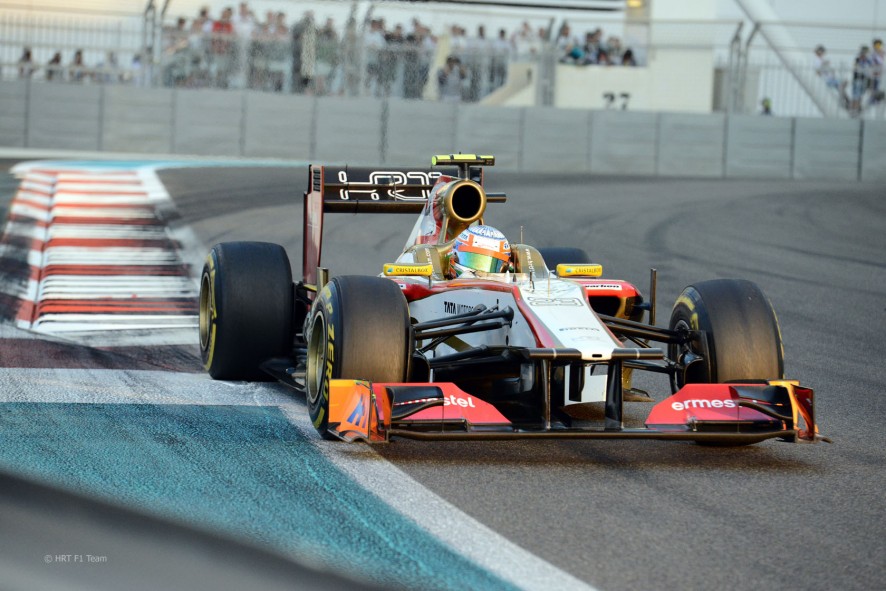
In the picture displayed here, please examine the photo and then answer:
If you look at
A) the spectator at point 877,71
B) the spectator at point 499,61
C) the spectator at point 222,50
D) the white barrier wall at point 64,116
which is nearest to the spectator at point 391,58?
the spectator at point 499,61

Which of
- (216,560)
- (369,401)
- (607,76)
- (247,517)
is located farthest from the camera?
(607,76)

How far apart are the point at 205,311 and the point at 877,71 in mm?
20924

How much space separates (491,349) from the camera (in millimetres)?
6352

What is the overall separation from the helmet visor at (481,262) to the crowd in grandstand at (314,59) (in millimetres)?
18503

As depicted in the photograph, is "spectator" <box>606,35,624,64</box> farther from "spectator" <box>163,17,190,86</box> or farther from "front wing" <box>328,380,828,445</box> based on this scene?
"front wing" <box>328,380,828,445</box>

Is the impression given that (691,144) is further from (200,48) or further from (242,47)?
(200,48)

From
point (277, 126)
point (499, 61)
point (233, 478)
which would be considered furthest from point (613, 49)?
point (233, 478)

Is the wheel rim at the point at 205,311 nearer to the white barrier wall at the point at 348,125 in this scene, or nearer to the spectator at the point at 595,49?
the white barrier wall at the point at 348,125

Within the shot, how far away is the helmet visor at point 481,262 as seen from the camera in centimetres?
742

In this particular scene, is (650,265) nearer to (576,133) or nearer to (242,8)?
(576,133)

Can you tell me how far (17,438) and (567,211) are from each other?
14.2 m

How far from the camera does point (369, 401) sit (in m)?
5.75

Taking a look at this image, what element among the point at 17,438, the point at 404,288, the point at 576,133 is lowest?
the point at 17,438

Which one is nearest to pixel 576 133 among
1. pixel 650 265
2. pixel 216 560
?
pixel 650 265
